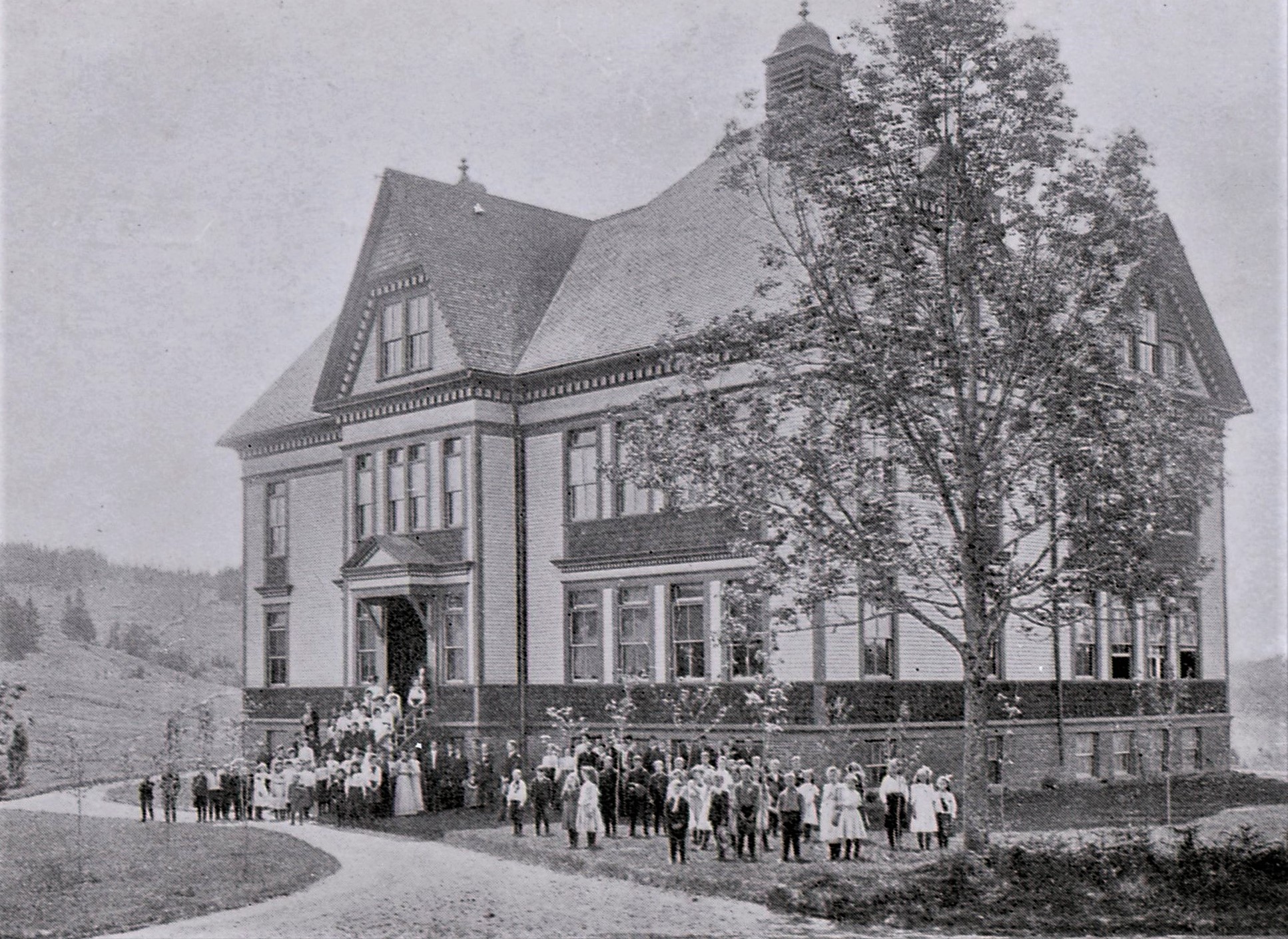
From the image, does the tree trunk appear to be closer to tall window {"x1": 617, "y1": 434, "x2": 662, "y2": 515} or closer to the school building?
the school building

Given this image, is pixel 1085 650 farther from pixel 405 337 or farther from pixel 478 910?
pixel 478 910

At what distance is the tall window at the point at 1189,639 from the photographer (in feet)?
123

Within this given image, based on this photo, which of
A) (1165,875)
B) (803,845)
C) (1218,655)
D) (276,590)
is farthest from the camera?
(276,590)

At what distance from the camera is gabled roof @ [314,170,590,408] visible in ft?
116

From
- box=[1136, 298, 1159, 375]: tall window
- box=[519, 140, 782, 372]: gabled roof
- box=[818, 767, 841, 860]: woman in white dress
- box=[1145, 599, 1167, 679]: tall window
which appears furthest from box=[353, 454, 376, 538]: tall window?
box=[1145, 599, 1167, 679]: tall window

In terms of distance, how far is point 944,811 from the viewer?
23.9 m

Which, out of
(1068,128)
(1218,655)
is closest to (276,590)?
(1218,655)

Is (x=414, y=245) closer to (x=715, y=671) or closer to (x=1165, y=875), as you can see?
(x=715, y=671)

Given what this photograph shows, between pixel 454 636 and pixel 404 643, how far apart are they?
341 centimetres

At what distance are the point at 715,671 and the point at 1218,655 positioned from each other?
50.0 feet

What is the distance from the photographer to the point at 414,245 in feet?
118

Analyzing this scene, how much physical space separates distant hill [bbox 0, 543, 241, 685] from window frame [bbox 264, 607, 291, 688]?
26.1 ft

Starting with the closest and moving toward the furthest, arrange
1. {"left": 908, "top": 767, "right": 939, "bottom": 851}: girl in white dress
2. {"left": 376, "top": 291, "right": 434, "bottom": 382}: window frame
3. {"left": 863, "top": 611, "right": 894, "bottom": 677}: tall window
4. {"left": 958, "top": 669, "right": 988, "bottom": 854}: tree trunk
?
{"left": 958, "top": 669, "right": 988, "bottom": 854}: tree trunk < {"left": 908, "top": 767, "right": 939, "bottom": 851}: girl in white dress < {"left": 863, "top": 611, "right": 894, "bottom": 677}: tall window < {"left": 376, "top": 291, "right": 434, "bottom": 382}: window frame

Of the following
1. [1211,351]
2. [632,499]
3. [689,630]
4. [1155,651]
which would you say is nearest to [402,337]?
[632,499]
